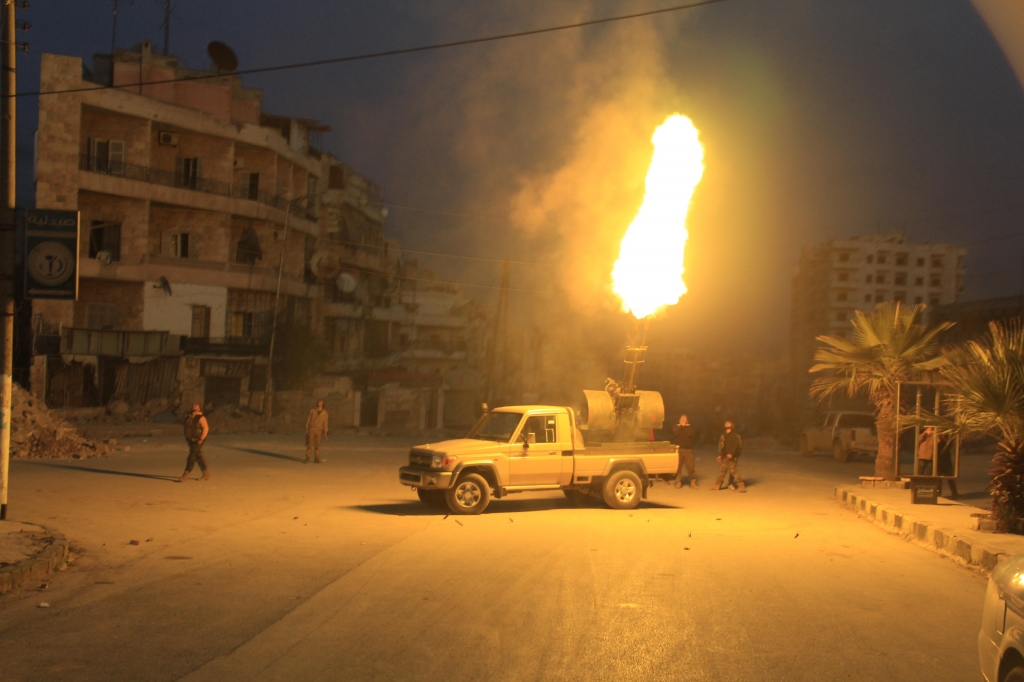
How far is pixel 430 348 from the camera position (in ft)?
211

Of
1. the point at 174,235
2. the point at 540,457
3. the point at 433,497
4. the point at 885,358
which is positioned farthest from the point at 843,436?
the point at 174,235

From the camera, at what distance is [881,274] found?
99.1 metres

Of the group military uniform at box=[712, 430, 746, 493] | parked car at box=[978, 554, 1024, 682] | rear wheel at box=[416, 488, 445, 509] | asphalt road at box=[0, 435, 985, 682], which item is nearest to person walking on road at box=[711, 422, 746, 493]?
military uniform at box=[712, 430, 746, 493]

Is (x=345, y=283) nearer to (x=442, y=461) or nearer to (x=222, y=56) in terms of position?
(x=222, y=56)

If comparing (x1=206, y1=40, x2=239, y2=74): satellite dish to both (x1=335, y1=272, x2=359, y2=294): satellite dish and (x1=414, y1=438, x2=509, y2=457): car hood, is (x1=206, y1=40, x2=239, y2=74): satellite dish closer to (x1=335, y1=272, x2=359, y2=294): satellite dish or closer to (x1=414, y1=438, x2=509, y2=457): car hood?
(x1=335, y1=272, x2=359, y2=294): satellite dish

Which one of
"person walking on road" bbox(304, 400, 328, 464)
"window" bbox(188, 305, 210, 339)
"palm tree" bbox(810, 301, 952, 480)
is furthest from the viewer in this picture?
"window" bbox(188, 305, 210, 339)

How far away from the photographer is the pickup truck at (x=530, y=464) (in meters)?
15.2

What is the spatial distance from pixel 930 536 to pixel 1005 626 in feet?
30.7

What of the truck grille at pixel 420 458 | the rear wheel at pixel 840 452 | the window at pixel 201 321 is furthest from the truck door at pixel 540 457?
the window at pixel 201 321

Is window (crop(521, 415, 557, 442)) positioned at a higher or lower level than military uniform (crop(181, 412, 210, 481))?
higher

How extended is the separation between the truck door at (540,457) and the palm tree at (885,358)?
7572mm

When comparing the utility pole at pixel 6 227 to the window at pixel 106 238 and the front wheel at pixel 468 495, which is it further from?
the window at pixel 106 238

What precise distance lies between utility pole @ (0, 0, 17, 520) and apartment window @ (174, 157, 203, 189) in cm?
3405

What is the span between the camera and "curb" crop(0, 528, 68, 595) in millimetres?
8602
